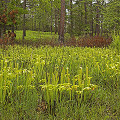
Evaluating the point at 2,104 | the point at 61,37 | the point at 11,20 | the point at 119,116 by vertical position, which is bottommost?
the point at 119,116

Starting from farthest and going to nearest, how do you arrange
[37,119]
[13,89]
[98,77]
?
[98,77] → [13,89] → [37,119]

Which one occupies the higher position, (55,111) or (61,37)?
(61,37)

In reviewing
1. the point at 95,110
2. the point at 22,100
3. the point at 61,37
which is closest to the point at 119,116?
the point at 95,110

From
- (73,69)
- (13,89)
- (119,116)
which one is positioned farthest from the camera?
(73,69)

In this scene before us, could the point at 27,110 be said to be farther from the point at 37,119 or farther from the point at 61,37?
the point at 61,37

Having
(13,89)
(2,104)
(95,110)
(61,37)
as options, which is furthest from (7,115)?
(61,37)

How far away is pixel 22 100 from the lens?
2.70 metres

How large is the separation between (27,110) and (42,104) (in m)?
0.28

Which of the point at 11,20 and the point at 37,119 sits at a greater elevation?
the point at 11,20

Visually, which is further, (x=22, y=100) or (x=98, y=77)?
(x=98, y=77)

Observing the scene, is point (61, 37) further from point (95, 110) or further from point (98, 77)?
point (95, 110)

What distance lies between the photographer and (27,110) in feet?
7.98

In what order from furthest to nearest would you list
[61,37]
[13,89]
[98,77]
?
[61,37]
[98,77]
[13,89]

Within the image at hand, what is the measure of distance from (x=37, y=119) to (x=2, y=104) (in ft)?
2.19
